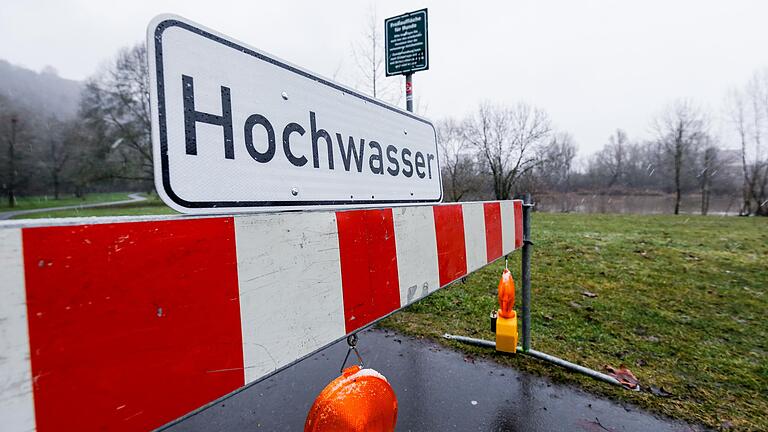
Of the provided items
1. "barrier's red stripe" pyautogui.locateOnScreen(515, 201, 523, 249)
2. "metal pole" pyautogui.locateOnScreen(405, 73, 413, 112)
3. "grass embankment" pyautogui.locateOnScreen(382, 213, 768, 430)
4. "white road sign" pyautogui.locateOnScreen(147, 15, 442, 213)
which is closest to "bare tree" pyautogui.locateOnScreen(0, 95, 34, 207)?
"metal pole" pyautogui.locateOnScreen(405, 73, 413, 112)

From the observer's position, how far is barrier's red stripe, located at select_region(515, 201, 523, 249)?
8.12 ft

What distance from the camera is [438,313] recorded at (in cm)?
380

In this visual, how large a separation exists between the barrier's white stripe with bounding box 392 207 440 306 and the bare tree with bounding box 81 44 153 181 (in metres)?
27.1

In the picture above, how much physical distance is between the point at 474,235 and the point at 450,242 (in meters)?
0.29

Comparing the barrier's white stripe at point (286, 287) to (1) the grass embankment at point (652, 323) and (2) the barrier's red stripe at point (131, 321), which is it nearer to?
(2) the barrier's red stripe at point (131, 321)

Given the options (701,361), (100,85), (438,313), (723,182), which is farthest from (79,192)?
(723,182)

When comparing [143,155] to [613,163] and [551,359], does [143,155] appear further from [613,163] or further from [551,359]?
[613,163]

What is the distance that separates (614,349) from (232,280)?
3331 millimetres

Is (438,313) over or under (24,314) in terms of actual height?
under

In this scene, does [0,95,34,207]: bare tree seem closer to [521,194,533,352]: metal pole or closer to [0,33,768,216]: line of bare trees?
[0,33,768,216]: line of bare trees

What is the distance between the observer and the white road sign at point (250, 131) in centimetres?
76

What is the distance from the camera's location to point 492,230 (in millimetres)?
2027

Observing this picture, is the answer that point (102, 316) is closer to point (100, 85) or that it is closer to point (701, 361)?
point (701, 361)

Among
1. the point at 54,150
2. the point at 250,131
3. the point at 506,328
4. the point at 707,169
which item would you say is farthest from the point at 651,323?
the point at 54,150
